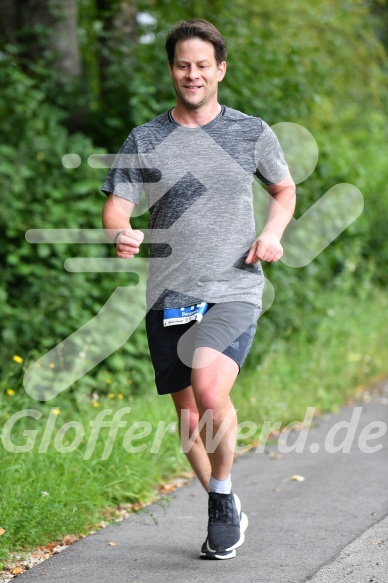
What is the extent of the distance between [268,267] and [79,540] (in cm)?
474

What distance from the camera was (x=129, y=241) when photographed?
13.4 feet

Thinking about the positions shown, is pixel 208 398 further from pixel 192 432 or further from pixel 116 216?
pixel 116 216

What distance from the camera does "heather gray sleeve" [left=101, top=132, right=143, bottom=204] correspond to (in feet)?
14.3

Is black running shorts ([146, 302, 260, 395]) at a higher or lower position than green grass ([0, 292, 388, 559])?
higher

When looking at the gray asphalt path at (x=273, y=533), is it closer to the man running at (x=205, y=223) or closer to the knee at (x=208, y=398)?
the man running at (x=205, y=223)

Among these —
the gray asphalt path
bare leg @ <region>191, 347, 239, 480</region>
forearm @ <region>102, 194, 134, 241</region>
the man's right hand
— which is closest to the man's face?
forearm @ <region>102, 194, 134, 241</region>

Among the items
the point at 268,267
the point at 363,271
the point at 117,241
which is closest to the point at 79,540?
the point at 117,241

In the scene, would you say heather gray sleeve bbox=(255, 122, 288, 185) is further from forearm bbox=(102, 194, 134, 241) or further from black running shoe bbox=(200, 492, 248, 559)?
black running shoe bbox=(200, 492, 248, 559)

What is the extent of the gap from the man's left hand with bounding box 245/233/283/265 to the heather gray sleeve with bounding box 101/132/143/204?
588 mm

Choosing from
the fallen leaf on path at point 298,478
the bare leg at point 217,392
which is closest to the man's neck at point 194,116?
the bare leg at point 217,392

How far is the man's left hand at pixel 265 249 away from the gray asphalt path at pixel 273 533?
51.4 inches

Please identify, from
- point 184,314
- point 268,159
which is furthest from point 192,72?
point 184,314

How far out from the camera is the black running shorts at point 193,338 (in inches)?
167

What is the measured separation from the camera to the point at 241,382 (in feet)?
26.3
